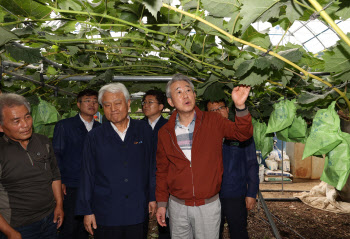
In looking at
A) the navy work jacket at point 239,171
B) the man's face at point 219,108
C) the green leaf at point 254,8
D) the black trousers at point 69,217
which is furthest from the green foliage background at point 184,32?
the black trousers at point 69,217

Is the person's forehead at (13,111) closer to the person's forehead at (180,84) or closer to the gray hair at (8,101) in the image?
the gray hair at (8,101)

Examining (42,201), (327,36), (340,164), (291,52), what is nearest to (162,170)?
(42,201)

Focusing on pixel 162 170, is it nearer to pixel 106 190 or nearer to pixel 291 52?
pixel 106 190

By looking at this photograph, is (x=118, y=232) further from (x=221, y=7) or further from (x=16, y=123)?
(x=221, y=7)

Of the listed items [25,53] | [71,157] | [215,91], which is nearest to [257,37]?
[215,91]

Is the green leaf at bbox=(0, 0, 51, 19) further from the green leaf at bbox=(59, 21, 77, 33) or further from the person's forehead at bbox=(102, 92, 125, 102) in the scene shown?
the person's forehead at bbox=(102, 92, 125, 102)

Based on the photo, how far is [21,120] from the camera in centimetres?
206

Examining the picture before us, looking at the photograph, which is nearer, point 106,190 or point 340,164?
point 340,164

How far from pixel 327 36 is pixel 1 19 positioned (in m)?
12.2

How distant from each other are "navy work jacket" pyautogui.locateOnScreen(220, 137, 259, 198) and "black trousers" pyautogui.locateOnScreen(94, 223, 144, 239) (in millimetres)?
1184

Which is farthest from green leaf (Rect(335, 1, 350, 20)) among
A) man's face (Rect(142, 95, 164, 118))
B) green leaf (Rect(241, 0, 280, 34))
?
man's face (Rect(142, 95, 164, 118))

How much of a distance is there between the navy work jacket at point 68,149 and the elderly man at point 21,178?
97 centimetres

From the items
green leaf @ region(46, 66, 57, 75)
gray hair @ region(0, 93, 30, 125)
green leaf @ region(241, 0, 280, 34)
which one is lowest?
gray hair @ region(0, 93, 30, 125)

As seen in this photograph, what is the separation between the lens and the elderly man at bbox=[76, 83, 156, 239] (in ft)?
7.09
